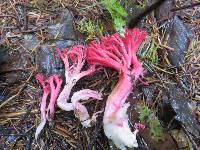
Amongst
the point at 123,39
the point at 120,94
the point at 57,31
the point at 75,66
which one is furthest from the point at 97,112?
the point at 57,31

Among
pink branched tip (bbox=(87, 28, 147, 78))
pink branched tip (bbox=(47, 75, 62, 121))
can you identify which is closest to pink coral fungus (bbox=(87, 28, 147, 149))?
pink branched tip (bbox=(87, 28, 147, 78))

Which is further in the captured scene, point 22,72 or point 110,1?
point 110,1

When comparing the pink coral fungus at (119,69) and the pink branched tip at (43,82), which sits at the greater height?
the pink coral fungus at (119,69)

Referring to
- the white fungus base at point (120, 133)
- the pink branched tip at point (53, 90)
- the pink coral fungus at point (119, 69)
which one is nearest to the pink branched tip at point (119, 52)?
the pink coral fungus at point (119, 69)

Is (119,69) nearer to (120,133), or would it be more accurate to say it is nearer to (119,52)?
(119,52)

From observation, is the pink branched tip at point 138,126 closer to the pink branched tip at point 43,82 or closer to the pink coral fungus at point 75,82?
the pink coral fungus at point 75,82

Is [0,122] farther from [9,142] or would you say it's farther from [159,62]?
[159,62]
